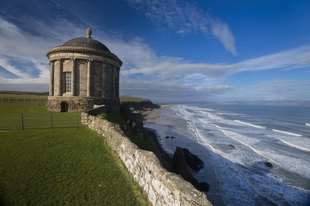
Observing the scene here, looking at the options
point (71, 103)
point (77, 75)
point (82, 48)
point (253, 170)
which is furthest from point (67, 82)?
point (253, 170)

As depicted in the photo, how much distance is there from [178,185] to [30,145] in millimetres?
8867

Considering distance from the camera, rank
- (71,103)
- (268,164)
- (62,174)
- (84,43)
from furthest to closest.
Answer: (84,43) < (71,103) < (268,164) < (62,174)

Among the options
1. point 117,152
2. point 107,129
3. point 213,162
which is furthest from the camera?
point 213,162

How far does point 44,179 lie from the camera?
17.1 feet

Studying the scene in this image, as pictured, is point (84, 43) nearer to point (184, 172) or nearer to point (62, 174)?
point (62, 174)

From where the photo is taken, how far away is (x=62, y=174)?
555cm

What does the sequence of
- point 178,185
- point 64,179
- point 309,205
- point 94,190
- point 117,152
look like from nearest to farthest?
point 178,185 → point 94,190 → point 64,179 → point 117,152 → point 309,205

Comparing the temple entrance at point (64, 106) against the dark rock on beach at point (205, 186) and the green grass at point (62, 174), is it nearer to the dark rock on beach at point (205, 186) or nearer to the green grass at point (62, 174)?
the green grass at point (62, 174)

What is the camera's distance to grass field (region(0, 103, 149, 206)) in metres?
4.48

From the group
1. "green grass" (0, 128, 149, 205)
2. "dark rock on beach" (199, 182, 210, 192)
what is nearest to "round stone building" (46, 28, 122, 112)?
"green grass" (0, 128, 149, 205)

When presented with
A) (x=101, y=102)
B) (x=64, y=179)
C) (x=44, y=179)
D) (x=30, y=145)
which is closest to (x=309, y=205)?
(x=64, y=179)

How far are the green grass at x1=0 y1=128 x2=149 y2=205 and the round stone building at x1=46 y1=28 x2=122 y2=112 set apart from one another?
1102cm

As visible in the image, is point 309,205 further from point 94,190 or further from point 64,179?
point 64,179

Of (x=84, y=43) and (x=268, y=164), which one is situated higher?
(x=84, y=43)
